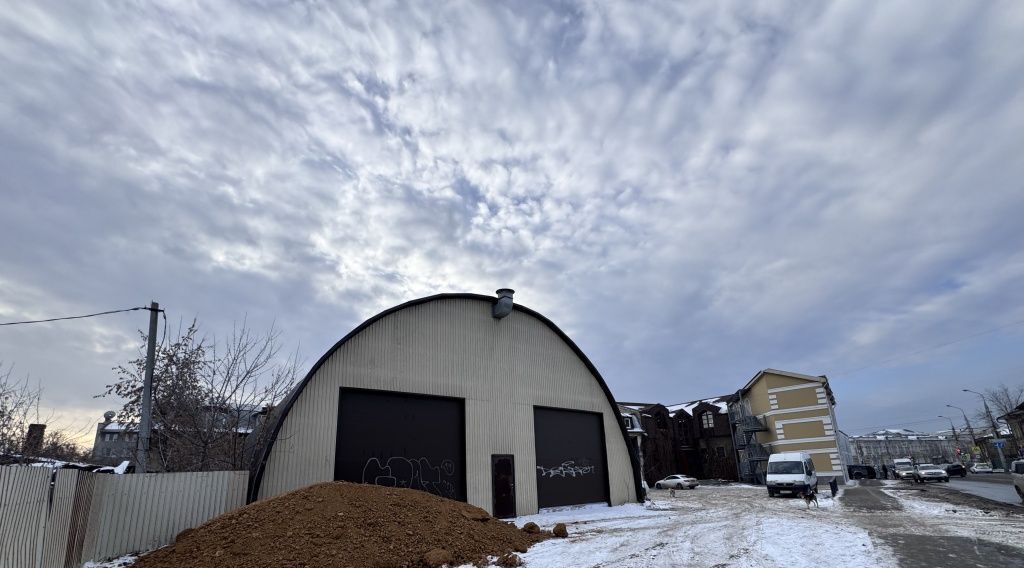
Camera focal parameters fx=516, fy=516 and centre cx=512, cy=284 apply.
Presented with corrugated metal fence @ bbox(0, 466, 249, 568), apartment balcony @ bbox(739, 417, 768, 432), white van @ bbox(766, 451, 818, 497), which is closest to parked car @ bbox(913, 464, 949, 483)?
apartment balcony @ bbox(739, 417, 768, 432)

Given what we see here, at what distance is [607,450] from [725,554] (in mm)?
12764

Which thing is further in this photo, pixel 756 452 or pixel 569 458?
pixel 756 452

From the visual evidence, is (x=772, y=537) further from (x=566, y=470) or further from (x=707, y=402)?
(x=707, y=402)

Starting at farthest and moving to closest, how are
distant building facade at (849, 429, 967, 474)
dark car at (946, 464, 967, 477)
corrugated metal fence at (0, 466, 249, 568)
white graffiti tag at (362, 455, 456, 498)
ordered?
distant building facade at (849, 429, 967, 474) → dark car at (946, 464, 967, 477) → white graffiti tag at (362, 455, 456, 498) → corrugated metal fence at (0, 466, 249, 568)

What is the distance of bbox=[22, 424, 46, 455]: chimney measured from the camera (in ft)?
67.2

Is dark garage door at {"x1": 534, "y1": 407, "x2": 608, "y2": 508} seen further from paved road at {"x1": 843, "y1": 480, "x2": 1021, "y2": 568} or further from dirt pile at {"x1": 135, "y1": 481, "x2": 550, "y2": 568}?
paved road at {"x1": 843, "y1": 480, "x2": 1021, "y2": 568}

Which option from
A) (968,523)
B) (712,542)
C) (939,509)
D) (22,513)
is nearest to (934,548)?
(712,542)

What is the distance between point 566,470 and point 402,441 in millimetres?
7723

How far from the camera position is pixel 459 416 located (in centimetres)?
1873

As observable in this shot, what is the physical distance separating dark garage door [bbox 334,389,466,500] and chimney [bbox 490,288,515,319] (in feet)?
12.3

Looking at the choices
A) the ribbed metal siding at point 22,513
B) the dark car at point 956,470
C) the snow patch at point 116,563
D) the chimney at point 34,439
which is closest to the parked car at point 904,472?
the dark car at point 956,470

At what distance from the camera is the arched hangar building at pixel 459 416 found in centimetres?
1548

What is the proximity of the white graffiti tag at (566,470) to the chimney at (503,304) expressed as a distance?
20.5 feet

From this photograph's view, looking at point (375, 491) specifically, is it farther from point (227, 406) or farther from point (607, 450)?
point (607, 450)
